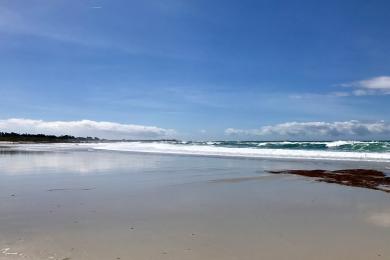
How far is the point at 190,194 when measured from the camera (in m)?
9.13

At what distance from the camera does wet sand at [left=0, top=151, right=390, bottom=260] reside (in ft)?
15.6

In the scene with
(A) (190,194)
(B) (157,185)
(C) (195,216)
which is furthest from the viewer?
(B) (157,185)

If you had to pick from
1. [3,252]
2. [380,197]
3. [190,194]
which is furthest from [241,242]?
[380,197]

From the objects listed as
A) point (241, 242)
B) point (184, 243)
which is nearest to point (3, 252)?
point (184, 243)

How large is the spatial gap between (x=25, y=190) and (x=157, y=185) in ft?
10.9

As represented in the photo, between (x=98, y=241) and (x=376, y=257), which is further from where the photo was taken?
(x=98, y=241)

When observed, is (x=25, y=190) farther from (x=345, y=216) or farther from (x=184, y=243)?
(x=345, y=216)

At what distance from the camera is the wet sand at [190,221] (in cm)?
477

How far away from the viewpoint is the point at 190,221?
20.6 feet

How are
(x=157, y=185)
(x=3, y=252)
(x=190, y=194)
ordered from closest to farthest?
1. (x=3, y=252)
2. (x=190, y=194)
3. (x=157, y=185)

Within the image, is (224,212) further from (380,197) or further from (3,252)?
(380,197)

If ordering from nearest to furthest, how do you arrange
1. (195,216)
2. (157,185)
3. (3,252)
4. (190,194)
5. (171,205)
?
(3,252) < (195,216) < (171,205) < (190,194) < (157,185)

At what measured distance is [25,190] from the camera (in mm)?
9336

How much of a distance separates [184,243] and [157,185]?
5.63 m
